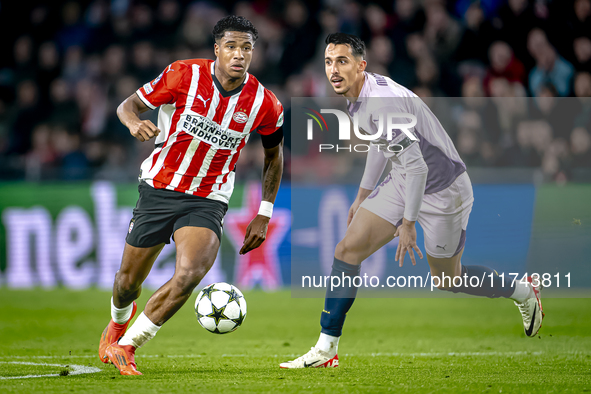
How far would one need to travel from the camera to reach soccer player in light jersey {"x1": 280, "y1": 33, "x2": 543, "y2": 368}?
5156mm

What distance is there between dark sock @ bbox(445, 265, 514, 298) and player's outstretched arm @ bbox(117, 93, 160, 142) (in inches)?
107

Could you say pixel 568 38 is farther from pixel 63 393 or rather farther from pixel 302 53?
pixel 63 393

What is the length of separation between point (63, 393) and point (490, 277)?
3333 mm

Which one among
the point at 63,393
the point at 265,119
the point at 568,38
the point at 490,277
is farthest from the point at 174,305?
the point at 568,38

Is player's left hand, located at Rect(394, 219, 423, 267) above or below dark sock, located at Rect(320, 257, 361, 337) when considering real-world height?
above

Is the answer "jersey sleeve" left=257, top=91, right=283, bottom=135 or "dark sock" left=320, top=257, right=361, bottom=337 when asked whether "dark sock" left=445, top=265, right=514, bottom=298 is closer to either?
"dark sock" left=320, top=257, right=361, bottom=337

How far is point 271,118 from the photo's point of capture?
17.2ft

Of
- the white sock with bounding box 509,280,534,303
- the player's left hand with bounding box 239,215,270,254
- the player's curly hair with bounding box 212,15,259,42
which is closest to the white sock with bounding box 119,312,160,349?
the player's left hand with bounding box 239,215,270,254

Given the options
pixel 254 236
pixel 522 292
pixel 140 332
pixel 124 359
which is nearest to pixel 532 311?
pixel 522 292

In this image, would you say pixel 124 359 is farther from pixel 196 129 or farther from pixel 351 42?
pixel 351 42

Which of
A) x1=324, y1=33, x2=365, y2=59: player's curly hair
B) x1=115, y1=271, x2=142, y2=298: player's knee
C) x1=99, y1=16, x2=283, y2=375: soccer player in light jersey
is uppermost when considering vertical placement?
x1=324, y1=33, x2=365, y2=59: player's curly hair

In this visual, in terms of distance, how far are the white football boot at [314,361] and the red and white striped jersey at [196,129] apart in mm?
1274

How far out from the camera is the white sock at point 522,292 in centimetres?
562

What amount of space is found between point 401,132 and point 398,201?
517 mm
